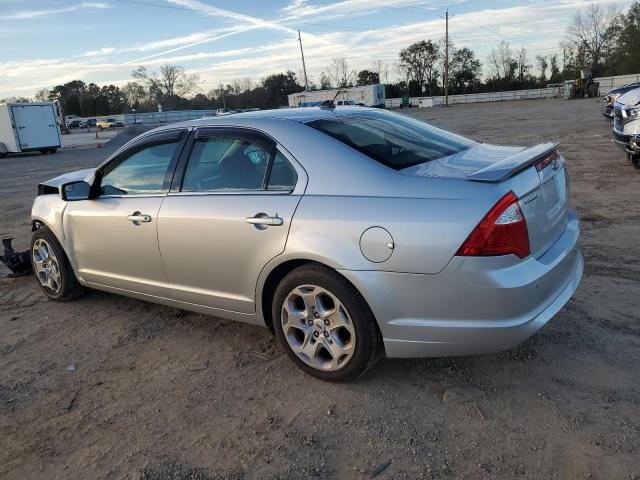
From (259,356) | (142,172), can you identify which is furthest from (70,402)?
(142,172)

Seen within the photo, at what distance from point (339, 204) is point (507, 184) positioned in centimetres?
89

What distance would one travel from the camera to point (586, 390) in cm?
299

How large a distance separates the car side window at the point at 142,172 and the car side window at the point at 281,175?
998mm

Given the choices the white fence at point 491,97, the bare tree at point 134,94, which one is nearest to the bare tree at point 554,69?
the white fence at point 491,97

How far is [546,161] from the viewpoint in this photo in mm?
3201

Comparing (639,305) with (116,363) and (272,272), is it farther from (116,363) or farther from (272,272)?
(116,363)

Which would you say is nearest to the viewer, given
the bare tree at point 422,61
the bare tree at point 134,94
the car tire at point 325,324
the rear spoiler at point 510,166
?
the rear spoiler at point 510,166

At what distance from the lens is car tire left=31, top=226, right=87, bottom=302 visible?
4.89 meters

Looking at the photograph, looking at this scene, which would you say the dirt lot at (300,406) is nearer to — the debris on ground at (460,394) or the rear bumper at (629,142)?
the debris on ground at (460,394)

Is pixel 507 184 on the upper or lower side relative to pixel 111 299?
upper

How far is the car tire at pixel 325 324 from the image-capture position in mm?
3006

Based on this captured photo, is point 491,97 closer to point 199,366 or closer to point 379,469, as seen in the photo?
point 199,366

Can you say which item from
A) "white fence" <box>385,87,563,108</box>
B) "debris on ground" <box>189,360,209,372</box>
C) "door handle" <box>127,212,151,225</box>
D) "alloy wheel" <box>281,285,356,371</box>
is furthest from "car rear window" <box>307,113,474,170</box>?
"white fence" <box>385,87,563,108</box>

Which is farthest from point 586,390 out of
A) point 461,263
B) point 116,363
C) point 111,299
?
point 111,299
